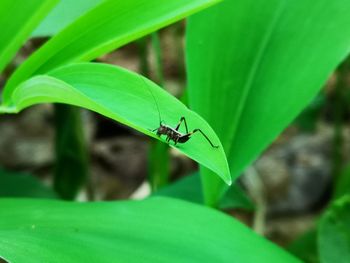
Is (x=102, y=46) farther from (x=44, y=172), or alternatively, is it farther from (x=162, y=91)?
(x=44, y=172)

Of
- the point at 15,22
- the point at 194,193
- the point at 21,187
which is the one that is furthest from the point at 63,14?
the point at 21,187

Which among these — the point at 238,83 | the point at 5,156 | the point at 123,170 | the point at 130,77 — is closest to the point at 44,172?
the point at 5,156

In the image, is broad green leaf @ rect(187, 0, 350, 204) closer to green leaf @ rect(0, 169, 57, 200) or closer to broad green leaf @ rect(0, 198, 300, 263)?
broad green leaf @ rect(0, 198, 300, 263)

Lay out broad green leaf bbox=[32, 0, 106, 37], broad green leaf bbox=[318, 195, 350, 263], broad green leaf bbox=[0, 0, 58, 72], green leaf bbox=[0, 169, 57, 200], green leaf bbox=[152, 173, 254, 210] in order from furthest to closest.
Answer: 1. green leaf bbox=[0, 169, 57, 200]
2. green leaf bbox=[152, 173, 254, 210]
3. broad green leaf bbox=[318, 195, 350, 263]
4. broad green leaf bbox=[32, 0, 106, 37]
5. broad green leaf bbox=[0, 0, 58, 72]

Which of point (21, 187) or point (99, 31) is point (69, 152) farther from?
point (99, 31)

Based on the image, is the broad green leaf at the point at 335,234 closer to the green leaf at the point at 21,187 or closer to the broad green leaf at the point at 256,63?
the broad green leaf at the point at 256,63

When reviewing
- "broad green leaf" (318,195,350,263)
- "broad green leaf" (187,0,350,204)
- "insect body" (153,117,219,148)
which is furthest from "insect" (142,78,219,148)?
"broad green leaf" (318,195,350,263)
